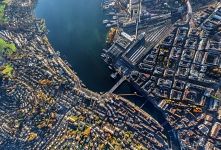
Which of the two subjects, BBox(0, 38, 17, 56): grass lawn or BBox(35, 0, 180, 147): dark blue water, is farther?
BBox(0, 38, 17, 56): grass lawn

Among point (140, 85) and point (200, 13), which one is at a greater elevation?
point (200, 13)

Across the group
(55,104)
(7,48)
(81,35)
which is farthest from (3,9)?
(55,104)

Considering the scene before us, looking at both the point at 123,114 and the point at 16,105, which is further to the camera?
the point at 16,105

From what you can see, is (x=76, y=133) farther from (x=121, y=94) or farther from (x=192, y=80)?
(x=192, y=80)

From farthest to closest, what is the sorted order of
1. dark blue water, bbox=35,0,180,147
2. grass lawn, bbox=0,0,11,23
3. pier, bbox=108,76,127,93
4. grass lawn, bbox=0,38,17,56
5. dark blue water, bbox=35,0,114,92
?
grass lawn, bbox=0,0,11,23 → grass lawn, bbox=0,38,17,56 → dark blue water, bbox=35,0,114,92 → dark blue water, bbox=35,0,180,147 → pier, bbox=108,76,127,93

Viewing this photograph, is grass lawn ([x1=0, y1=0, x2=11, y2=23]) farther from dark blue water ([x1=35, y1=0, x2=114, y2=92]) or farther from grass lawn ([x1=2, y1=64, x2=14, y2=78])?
grass lawn ([x1=2, y1=64, x2=14, y2=78])

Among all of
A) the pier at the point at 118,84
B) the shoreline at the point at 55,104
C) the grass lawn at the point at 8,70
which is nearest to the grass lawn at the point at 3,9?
the shoreline at the point at 55,104

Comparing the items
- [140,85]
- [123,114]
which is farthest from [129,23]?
[123,114]

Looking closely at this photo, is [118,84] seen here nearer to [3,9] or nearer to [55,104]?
[55,104]

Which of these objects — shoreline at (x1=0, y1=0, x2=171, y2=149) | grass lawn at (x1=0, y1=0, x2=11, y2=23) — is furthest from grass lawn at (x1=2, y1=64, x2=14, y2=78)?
grass lawn at (x1=0, y1=0, x2=11, y2=23)

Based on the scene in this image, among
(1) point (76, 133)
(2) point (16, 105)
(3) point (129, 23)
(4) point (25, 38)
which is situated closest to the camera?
(1) point (76, 133)

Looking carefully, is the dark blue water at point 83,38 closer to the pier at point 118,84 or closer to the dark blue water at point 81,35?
the dark blue water at point 81,35
